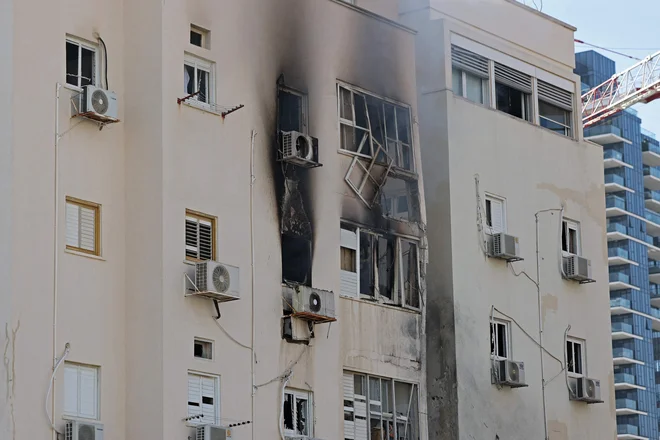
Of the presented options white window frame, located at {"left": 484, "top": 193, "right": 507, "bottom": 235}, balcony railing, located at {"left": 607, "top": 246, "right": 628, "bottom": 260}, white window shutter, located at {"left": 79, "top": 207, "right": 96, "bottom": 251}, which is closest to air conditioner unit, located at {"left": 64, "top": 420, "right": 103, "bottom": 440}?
white window shutter, located at {"left": 79, "top": 207, "right": 96, "bottom": 251}

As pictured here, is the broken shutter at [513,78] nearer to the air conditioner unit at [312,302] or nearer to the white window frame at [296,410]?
the air conditioner unit at [312,302]

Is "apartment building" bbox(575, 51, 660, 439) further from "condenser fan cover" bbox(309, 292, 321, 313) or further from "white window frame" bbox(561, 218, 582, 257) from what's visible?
"condenser fan cover" bbox(309, 292, 321, 313)

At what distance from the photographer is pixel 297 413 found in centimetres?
2500

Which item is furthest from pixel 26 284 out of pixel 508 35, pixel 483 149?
pixel 508 35

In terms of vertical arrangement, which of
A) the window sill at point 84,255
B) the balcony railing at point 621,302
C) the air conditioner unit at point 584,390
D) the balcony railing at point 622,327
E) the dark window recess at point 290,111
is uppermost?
the balcony railing at point 621,302

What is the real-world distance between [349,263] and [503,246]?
14.8ft

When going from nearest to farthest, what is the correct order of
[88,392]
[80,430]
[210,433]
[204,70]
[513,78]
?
[80,430], [88,392], [210,433], [204,70], [513,78]

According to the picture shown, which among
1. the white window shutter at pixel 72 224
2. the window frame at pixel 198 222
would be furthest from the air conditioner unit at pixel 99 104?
the window frame at pixel 198 222

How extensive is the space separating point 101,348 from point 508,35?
14271 mm

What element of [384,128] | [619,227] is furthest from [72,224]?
[619,227]

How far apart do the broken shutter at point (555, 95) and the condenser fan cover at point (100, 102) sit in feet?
42.9

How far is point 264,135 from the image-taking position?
25.4 meters

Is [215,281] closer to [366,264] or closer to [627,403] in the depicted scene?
[366,264]

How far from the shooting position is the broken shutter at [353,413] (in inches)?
1024
